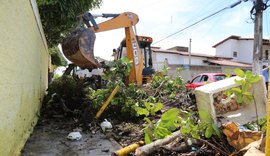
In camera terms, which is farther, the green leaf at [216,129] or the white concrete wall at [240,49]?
the white concrete wall at [240,49]

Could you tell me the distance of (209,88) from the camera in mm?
3139

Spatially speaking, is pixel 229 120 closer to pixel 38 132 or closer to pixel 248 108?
pixel 248 108

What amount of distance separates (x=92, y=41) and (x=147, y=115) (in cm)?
359

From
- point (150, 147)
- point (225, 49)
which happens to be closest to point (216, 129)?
point (150, 147)

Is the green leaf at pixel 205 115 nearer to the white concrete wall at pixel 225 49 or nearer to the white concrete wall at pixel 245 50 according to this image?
the white concrete wall at pixel 225 49

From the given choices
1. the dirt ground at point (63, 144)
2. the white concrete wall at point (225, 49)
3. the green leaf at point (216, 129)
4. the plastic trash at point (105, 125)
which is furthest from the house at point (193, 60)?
the green leaf at point (216, 129)

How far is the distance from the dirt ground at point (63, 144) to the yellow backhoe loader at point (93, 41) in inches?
79.5

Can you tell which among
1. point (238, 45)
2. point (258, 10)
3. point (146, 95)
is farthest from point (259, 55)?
point (238, 45)

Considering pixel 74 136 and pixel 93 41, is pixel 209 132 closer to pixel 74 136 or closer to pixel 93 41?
pixel 74 136

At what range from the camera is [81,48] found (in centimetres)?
678

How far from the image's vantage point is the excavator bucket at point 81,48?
6.84 m

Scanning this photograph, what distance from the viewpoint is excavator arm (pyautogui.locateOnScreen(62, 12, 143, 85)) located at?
690 centimetres

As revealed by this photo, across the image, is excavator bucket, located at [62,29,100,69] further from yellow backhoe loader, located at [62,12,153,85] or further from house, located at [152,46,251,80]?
house, located at [152,46,251,80]

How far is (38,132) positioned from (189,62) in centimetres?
2610
